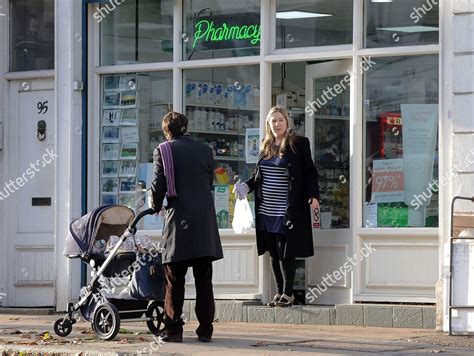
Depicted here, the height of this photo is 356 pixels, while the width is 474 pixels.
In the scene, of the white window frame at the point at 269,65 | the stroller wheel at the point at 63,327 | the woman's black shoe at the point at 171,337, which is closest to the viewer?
the woman's black shoe at the point at 171,337

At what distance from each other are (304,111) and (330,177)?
2.75 ft

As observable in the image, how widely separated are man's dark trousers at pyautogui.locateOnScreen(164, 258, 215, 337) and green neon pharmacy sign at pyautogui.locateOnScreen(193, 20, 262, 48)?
385 cm

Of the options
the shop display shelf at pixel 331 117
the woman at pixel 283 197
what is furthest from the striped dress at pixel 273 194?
the shop display shelf at pixel 331 117

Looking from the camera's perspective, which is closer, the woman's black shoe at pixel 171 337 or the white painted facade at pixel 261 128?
the woman's black shoe at pixel 171 337

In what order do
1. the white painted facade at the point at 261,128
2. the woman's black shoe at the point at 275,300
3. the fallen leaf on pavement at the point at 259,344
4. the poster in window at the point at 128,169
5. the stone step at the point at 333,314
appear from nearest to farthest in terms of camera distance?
the fallen leaf on pavement at the point at 259,344, the white painted facade at the point at 261,128, the stone step at the point at 333,314, the woman's black shoe at the point at 275,300, the poster in window at the point at 128,169

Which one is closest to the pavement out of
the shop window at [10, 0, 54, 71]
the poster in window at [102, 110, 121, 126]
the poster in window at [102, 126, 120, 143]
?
the poster in window at [102, 126, 120, 143]

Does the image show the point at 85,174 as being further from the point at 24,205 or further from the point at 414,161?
the point at 414,161

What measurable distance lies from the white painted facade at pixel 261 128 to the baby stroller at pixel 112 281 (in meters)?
2.40

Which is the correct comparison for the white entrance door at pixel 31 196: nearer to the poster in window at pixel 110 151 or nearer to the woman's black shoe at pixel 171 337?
the poster in window at pixel 110 151

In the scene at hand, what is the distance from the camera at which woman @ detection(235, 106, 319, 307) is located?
13.2m

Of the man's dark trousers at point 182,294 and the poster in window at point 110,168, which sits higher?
the poster in window at point 110,168

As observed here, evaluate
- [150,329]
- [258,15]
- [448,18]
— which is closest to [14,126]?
[258,15]

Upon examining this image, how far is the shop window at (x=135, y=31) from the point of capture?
1470 centimetres

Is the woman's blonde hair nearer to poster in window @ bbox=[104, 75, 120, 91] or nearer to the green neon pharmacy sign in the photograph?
the green neon pharmacy sign
